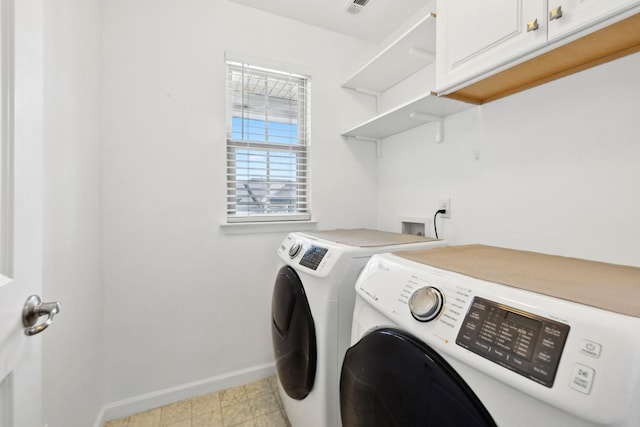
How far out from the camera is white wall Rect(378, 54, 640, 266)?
92cm

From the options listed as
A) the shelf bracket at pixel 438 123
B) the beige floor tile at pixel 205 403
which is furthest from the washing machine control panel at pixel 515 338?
the beige floor tile at pixel 205 403

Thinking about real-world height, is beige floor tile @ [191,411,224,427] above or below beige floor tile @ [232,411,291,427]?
below

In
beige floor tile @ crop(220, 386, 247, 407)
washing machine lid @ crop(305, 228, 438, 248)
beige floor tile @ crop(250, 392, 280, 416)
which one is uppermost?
washing machine lid @ crop(305, 228, 438, 248)

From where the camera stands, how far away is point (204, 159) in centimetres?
169

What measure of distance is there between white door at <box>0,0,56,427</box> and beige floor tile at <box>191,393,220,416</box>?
3.78 feet

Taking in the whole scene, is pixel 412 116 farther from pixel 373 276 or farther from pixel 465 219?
pixel 373 276

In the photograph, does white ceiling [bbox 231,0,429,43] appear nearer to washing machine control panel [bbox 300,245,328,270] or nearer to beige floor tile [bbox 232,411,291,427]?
washing machine control panel [bbox 300,245,328,270]

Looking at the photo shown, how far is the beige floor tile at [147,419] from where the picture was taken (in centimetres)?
149

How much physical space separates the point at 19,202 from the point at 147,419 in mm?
1565

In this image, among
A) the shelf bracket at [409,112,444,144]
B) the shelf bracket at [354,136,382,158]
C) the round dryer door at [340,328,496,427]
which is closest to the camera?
the round dryer door at [340,328,496,427]

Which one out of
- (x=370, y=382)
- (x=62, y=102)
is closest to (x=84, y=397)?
(x=62, y=102)

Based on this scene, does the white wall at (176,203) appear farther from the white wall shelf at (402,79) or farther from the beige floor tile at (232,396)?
the white wall shelf at (402,79)

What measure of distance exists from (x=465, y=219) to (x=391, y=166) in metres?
0.76

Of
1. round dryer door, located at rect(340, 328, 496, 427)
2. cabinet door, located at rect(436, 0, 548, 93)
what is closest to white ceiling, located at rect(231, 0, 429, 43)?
cabinet door, located at rect(436, 0, 548, 93)
